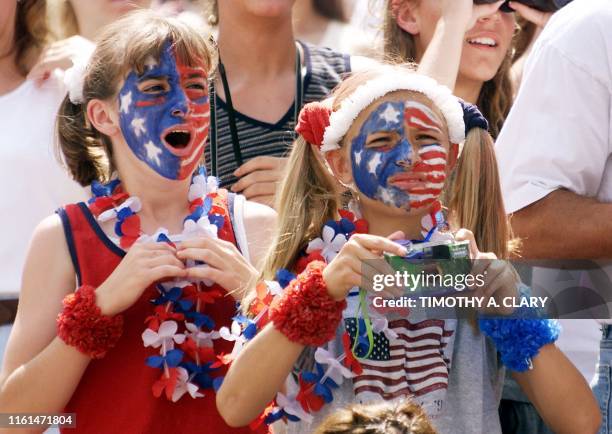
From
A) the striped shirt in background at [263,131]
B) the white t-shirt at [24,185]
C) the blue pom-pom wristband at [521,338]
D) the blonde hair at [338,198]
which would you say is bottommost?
the white t-shirt at [24,185]

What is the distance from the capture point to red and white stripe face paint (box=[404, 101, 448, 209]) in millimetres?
3176

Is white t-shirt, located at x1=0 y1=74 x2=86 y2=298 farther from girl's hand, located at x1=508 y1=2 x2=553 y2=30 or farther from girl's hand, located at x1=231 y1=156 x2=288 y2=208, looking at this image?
girl's hand, located at x1=508 y1=2 x2=553 y2=30

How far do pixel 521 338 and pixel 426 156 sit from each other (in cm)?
50

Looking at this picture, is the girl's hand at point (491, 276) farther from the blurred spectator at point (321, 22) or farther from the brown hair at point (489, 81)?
the blurred spectator at point (321, 22)

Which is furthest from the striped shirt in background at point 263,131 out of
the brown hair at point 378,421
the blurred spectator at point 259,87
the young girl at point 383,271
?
the brown hair at point 378,421

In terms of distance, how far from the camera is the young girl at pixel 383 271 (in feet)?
9.89

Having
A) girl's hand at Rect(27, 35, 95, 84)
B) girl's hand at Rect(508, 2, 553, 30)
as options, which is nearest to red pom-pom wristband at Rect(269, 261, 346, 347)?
girl's hand at Rect(27, 35, 95, 84)

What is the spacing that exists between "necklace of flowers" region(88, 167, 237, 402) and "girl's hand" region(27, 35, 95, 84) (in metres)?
0.90

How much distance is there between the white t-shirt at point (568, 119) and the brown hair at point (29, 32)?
1637mm

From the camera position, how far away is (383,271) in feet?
9.70

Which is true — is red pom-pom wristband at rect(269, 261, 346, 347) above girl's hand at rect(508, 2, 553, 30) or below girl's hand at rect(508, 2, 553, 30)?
above

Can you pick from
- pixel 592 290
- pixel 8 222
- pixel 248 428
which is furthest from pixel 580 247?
pixel 8 222

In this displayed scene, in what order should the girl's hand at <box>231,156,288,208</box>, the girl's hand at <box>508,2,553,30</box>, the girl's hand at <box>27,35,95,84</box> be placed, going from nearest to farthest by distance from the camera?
the girl's hand at <box>231,156,288,208</box>, the girl's hand at <box>27,35,95,84</box>, the girl's hand at <box>508,2,553,30</box>

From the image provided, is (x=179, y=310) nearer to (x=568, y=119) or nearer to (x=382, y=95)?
(x=382, y=95)
